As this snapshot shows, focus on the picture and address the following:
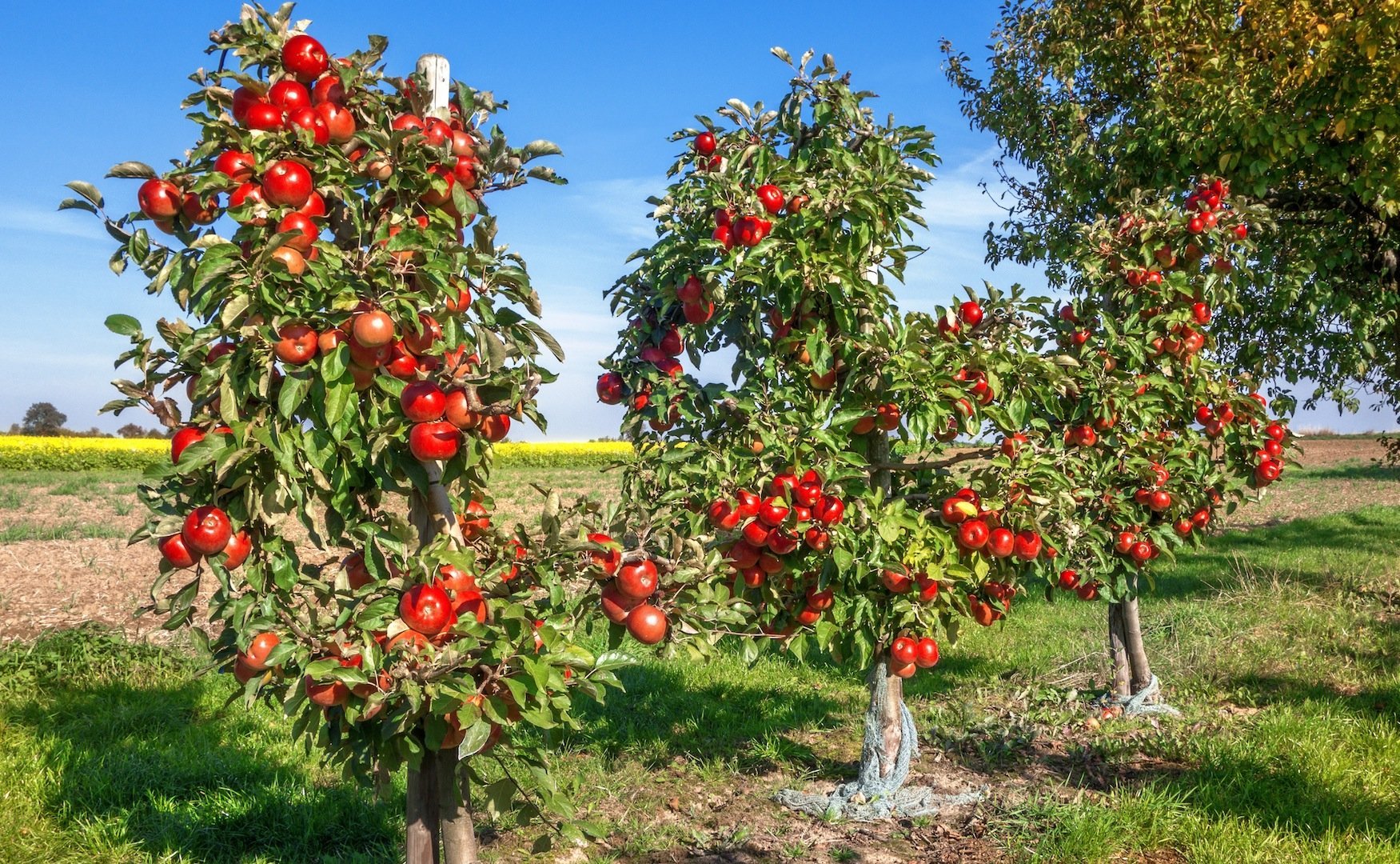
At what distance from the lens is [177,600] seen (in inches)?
104

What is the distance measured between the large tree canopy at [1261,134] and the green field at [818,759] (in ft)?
8.28

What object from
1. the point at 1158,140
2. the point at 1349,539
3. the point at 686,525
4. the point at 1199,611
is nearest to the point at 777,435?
the point at 686,525

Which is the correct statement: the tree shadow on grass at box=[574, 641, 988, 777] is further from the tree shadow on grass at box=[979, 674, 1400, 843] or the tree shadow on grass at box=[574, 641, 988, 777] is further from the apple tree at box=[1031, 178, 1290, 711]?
the apple tree at box=[1031, 178, 1290, 711]

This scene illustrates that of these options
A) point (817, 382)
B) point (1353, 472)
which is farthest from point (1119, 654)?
point (1353, 472)

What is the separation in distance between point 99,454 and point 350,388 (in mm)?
29804

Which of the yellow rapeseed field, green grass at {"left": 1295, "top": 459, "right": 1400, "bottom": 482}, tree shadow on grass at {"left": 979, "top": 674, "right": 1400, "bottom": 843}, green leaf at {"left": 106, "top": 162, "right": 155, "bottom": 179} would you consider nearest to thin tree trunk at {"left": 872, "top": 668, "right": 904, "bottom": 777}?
tree shadow on grass at {"left": 979, "top": 674, "right": 1400, "bottom": 843}

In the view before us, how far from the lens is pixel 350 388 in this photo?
7.97ft

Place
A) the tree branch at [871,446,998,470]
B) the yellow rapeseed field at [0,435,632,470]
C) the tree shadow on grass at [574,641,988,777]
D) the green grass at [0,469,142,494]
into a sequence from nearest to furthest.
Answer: the tree branch at [871,446,998,470] < the tree shadow on grass at [574,641,988,777] < the green grass at [0,469,142,494] < the yellow rapeseed field at [0,435,632,470]

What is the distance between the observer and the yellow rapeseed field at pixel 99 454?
26750 mm

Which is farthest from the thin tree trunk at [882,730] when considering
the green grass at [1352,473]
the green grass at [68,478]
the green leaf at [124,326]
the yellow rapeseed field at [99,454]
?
the yellow rapeseed field at [99,454]

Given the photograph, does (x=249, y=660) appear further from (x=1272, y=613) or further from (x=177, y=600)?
(x=1272, y=613)

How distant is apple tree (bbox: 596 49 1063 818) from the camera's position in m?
3.77

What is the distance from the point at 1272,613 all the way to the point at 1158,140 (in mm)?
3985

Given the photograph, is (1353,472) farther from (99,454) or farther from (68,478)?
(99,454)
